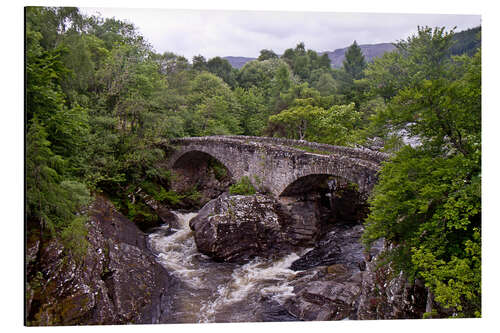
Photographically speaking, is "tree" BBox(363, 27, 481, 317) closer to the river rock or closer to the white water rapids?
the white water rapids

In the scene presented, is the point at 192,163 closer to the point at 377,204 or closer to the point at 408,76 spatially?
the point at 408,76

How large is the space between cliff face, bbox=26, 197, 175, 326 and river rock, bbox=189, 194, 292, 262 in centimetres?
166

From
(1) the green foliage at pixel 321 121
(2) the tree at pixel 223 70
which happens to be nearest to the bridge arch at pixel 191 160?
(1) the green foliage at pixel 321 121

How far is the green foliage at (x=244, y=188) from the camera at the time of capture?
A: 461 inches

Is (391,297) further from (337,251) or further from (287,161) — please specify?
(287,161)

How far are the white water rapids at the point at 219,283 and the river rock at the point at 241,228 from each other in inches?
12.4

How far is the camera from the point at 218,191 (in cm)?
1602

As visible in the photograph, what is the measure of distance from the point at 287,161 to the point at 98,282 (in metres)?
6.43

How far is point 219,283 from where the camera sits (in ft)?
26.9

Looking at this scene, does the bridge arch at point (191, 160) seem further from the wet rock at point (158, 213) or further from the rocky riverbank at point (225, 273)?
the rocky riverbank at point (225, 273)

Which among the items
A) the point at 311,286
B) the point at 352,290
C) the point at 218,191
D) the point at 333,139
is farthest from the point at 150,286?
the point at 333,139

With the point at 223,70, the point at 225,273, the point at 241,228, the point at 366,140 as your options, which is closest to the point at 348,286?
the point at 225,273

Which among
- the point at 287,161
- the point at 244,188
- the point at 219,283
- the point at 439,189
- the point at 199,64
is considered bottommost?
the point at 219,283

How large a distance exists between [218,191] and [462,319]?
1257 centimetres
